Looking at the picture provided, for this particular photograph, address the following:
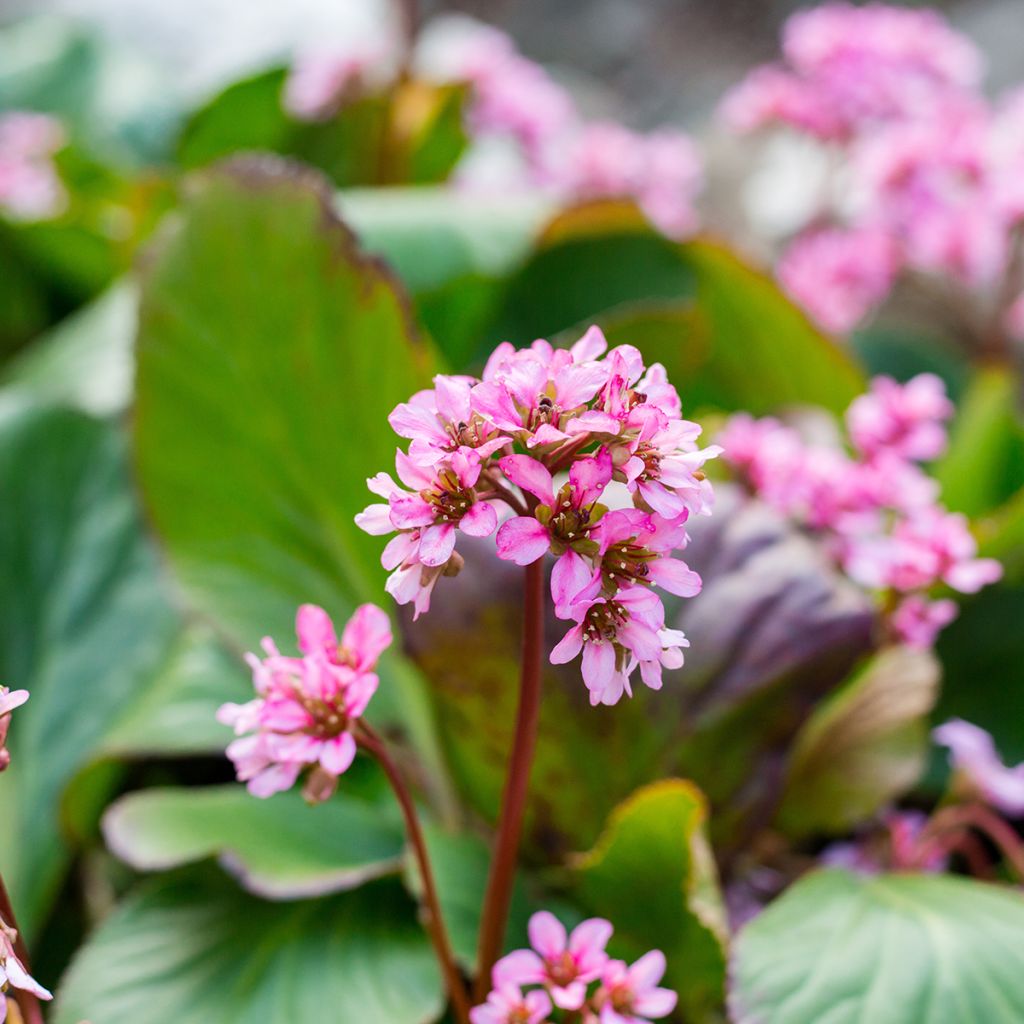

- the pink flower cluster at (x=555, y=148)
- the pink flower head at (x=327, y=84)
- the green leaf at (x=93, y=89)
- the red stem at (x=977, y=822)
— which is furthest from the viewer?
the green leaf at (x=93, y=89)

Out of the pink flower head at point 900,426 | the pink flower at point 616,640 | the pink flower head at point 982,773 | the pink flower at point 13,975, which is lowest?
the pink flower head at point 982,773

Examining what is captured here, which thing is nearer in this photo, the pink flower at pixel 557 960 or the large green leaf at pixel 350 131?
the pink flower at pixel 557 960

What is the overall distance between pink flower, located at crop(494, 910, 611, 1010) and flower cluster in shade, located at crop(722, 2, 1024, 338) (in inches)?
32.0

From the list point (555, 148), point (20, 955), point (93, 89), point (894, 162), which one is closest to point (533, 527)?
point (20, 955)

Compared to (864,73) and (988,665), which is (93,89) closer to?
(864,73)

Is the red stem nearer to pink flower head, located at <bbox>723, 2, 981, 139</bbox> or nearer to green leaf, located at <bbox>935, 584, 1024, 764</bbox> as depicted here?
green leaf, located at <bbox>935, 584, 1024, 764</bbox>

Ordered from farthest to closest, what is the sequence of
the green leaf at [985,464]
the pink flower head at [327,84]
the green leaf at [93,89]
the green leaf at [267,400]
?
the green leaf at [93,89], the pink flower head at [327,84], the green leaf at [985,464], the green leaf at [267,400]

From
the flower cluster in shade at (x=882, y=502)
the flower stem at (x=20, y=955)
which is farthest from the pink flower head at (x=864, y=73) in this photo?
the flower stem at (x=20, y=955)

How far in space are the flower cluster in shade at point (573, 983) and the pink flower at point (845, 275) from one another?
3.21 ft

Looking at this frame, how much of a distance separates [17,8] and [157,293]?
6.38 ft

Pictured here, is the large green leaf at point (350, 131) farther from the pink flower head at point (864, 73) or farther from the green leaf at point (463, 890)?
the green leaf at point (463, 890)

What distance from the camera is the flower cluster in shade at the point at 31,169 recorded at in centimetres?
128

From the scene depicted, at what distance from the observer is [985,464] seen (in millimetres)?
892

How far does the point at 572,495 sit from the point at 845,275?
1079mm
